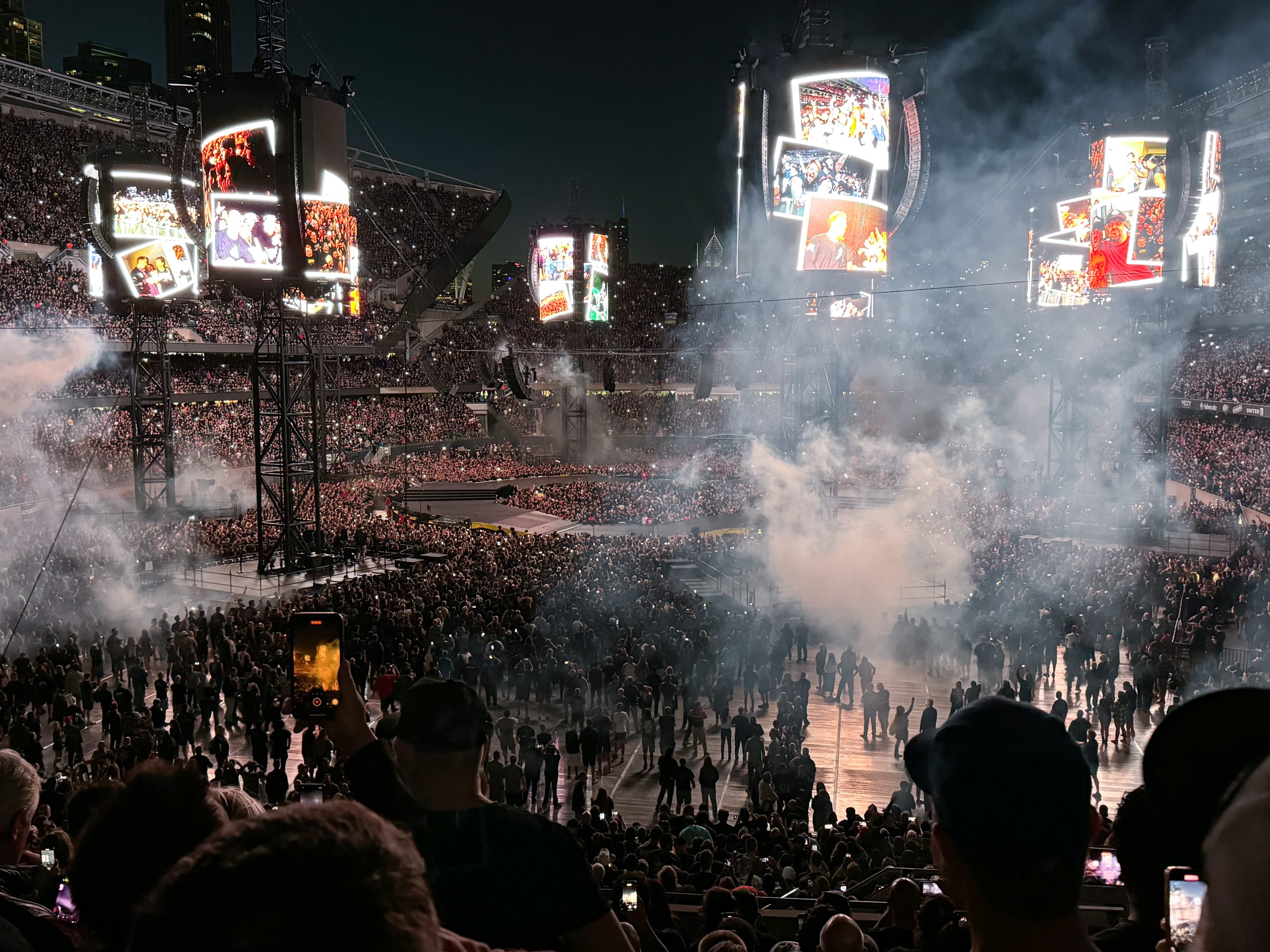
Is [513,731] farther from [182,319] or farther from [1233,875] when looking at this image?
[182,319]

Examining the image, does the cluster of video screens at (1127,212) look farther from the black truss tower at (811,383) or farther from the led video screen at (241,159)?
the led video screen at (241,159)

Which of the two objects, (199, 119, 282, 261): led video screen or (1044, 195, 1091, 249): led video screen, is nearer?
(199, 119, 282, 261): led video screen

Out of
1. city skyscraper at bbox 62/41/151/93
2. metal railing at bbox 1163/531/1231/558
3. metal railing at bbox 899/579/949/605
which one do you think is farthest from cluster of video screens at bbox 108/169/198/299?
city skyscraper at bbox 62/41/151/93

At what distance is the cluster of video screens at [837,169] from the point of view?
22062mm

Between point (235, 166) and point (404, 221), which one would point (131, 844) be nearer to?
point (235, 166)

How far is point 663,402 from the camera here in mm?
69062

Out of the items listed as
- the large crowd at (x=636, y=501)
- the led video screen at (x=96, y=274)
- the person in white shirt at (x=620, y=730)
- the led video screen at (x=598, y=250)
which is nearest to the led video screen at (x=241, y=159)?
the led video screen at (x=96, y=274)

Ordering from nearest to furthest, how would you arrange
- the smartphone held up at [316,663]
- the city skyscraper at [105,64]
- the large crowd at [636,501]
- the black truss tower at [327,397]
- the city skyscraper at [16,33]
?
the smartphone held up at [316,663]
the black truss tower at [327,397]
the large crowd at [636,501]
the city skyscraper at [16,33]
the city skyscraper at [105,64]

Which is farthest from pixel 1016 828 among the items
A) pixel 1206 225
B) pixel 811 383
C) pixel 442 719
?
pixel 1206 225

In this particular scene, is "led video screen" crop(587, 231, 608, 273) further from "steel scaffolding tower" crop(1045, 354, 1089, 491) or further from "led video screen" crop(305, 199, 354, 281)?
"led video screen" crop(305, 199, 354, 281)

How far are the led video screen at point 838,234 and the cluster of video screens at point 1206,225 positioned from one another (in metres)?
10.2

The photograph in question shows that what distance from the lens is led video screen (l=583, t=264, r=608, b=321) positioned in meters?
45.8

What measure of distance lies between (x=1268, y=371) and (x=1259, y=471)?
7.56m

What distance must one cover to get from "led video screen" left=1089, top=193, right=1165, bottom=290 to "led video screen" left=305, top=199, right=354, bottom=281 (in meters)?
20.9
